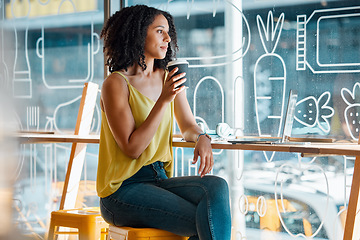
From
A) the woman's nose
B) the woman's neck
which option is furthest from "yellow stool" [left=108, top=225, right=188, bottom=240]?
the woman's nose

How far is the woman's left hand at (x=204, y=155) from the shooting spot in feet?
5.14

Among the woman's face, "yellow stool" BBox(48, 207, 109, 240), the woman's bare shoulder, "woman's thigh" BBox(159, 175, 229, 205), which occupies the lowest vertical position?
"yellow stool" BBox(48, 207, 109, 240)

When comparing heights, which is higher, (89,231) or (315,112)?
(315,112)

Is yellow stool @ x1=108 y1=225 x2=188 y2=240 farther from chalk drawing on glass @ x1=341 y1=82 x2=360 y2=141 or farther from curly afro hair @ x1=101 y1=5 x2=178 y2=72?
chalk drawing on glass @ x1=341 y1=82 x2=360 y2=141

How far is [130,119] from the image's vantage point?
1.66 m

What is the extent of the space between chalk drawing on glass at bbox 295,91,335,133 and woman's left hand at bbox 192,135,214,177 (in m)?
0.99

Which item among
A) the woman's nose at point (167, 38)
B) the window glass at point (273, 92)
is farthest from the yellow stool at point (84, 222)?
the woman's nose at point (167, 38)

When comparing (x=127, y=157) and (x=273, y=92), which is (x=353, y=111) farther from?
(x=127, y=157)

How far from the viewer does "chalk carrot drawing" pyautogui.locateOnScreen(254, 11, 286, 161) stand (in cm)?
254

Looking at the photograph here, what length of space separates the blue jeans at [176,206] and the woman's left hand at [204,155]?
0.11 ft

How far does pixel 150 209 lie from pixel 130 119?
350 mm

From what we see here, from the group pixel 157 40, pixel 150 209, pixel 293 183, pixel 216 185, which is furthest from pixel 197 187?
pixel 293 183

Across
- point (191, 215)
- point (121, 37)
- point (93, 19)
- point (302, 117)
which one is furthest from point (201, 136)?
point (93, 19)

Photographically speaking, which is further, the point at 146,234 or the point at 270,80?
the point at 270,80
